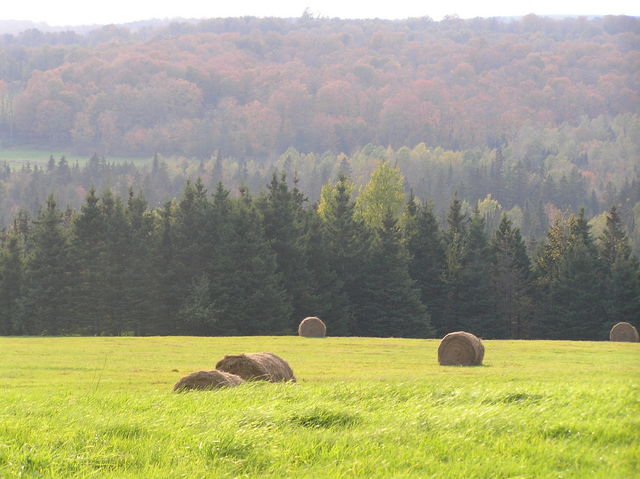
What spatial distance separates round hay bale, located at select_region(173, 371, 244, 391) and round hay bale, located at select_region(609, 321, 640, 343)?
137 feet

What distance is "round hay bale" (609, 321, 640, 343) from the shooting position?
53.4 meters

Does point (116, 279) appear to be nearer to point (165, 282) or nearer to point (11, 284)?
point (165, 282)

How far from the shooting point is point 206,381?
1658 centimetres

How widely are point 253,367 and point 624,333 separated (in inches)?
1554

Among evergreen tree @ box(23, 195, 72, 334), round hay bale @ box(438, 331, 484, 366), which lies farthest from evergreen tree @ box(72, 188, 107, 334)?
round hay bale @ box(438, 331, 484, 366)

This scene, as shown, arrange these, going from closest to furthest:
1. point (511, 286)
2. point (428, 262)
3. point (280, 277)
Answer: point (280, 277), point (511, 286), point (428, 262)

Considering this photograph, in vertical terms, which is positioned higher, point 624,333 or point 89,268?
point 89,268

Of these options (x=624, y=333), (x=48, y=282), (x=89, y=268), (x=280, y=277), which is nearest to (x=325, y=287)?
(x=280, y=277)

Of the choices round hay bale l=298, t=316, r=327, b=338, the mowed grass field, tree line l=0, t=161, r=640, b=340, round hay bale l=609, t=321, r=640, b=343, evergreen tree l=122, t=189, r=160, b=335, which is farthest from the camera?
evergreen tree l=122, t=189, r=160, b=335

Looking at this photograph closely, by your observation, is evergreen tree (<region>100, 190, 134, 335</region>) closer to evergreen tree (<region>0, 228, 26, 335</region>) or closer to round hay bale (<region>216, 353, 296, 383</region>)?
evergreen tree (<region>0, 228, 26, 335</region>)

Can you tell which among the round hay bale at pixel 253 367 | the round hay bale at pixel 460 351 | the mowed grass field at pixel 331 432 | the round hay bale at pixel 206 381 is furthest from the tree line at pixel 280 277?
the mowed grass field at pixel 331 432

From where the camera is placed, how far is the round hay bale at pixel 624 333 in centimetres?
5344

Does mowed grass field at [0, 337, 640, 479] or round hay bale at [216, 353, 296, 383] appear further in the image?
round hay bale at [216, 353, 296, 383]

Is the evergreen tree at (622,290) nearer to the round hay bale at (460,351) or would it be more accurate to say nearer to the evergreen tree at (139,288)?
the evergreen tree at (139,288)
